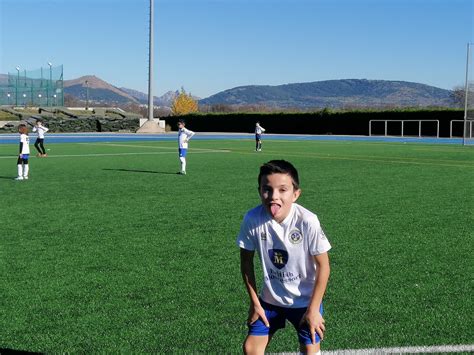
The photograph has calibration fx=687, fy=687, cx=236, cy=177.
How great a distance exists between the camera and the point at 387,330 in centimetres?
522

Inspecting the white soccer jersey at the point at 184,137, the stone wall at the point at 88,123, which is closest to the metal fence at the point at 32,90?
the stone wall at the point at 88,123

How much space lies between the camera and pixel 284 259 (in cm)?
362

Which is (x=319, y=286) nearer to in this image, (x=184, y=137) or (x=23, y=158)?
(x=23, y=158)

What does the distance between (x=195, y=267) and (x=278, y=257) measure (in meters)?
3.84

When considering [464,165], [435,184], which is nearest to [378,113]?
[464,165]

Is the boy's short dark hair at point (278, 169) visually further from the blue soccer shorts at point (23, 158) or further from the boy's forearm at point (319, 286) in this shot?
the blue soccer shorts at point (23, 158)

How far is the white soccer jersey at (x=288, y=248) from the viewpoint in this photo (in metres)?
3.55

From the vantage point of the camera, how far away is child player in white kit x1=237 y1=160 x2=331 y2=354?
140 inches

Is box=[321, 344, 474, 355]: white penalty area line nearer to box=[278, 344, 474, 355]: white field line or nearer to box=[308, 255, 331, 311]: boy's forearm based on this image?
box=[278, 344, 474, 355]: white field line

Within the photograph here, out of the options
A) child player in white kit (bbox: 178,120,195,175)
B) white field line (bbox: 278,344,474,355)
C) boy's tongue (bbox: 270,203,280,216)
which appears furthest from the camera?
child player in white kit (bbox: 178,120,195,175)

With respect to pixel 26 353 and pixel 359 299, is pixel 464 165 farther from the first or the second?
pixel 26 353

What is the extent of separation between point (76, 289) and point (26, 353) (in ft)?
5.62

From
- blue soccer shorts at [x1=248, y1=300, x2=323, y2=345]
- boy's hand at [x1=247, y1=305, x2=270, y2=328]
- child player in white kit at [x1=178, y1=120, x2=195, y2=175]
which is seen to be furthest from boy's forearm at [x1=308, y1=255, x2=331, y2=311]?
child player in white kit at [x1=178, y1=120, x2=195, y2=175]

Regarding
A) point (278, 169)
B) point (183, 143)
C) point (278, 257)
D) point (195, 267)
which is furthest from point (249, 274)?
Answer: point (183, 143)
